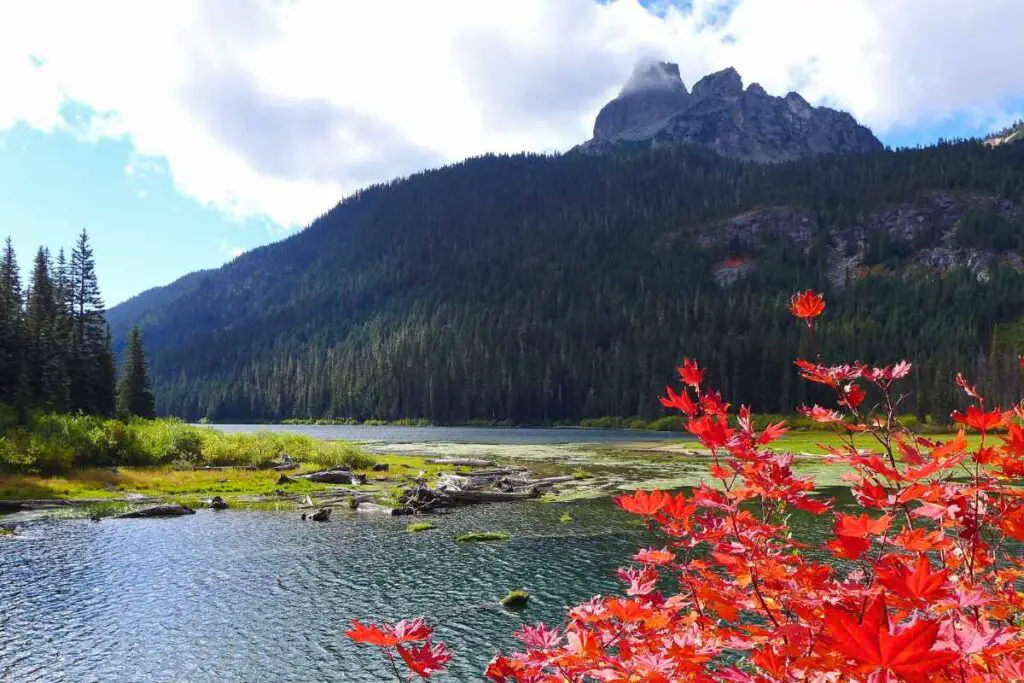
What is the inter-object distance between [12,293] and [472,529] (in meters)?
64.1

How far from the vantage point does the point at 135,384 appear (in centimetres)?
8450

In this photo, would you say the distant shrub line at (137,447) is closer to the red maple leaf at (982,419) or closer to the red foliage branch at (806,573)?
the red foliage branch at (806,573)

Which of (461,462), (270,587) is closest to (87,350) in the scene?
(461,462)

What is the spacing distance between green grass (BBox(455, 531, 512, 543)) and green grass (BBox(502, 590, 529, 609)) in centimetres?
897

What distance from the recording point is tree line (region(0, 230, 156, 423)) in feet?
177

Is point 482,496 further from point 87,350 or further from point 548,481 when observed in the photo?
point 87,350

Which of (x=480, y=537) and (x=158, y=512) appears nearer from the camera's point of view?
(x=480, y=537)

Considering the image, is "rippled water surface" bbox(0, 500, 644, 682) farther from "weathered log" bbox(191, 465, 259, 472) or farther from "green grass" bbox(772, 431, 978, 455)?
"green grass" bbox(772, 431, 978, 455)

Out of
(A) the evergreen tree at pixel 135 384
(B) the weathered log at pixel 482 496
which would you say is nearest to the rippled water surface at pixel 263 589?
A: (B) the weathered log at pixel 482 496

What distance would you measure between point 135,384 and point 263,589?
7611 cm

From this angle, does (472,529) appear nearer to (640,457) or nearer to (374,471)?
(374,471)

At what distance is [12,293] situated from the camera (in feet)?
215

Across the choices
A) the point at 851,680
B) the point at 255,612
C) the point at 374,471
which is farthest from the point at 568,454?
the point at 851,680

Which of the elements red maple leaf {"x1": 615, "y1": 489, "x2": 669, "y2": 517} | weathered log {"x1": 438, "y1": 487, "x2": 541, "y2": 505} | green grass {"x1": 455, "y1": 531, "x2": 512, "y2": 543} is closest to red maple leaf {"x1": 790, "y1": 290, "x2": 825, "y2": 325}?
red maple leaf {"x1": 615, "y1": 489, "x2": 669, "y2": 517}
